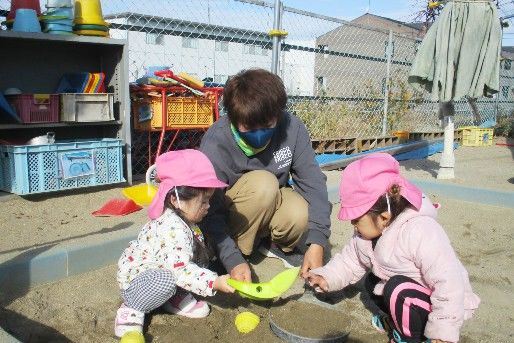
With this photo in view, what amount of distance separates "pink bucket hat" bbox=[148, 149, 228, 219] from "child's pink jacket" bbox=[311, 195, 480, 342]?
67cm

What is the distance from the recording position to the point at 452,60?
482cm

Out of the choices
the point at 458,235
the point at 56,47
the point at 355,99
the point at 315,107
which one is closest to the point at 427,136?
the point at 355,99

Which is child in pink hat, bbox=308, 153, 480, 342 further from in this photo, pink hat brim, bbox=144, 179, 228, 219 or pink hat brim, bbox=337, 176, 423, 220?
pink hat brim, bbox=144, 179, 228, 219

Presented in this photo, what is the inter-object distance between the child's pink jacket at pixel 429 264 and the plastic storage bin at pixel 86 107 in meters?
2.82

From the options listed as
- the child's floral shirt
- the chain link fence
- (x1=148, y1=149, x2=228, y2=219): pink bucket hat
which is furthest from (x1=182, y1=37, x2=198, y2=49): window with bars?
the child's floral shirt

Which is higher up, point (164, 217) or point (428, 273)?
point (164, 217)

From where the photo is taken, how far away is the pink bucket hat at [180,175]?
1978 millimetres

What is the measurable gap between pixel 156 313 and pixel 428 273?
112 centimetres

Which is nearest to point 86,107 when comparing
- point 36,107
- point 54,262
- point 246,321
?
point 36,107

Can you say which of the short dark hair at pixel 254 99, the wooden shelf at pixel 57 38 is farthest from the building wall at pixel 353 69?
the short dark hair at pixel 254 99

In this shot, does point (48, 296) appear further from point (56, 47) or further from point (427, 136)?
point (427, 136)

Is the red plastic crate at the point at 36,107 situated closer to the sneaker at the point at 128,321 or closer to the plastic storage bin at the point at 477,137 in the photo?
the sneaker at the point at 128,321

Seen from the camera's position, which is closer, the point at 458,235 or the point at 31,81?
the point at 458,235

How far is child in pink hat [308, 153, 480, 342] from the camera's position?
1667 millimetres
